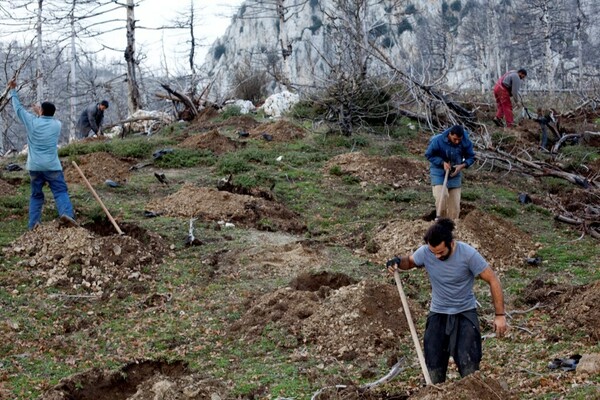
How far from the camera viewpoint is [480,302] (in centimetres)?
678

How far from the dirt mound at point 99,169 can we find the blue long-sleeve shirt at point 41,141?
327 cm

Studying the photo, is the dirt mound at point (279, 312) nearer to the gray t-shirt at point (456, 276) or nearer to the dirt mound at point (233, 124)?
the gray t-shirt at point (456, 276)

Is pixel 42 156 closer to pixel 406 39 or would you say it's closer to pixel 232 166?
pixel 232 166

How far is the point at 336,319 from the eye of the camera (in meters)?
5.99

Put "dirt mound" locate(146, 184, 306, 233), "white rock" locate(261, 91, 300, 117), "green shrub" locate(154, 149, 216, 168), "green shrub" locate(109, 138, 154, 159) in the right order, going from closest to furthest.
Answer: "dirt mound" locate(146, 184, 306, 233) → "green shrub" locate(154, 149, 216, 168) → "green shrub" locate(109, 138, 154, 159) → "white rock" locate(261, 91, 300, 117)

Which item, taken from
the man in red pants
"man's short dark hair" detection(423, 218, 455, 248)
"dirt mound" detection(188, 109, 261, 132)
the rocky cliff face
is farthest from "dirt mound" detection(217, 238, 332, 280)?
"dirt mound" detection(188, 109, 261, 132)

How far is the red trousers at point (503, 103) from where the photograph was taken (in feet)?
47.9

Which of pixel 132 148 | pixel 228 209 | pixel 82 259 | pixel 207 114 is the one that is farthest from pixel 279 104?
pixel 82 259

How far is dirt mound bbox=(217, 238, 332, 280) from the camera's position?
765 cm

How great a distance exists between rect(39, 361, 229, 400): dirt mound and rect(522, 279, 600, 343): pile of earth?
9.27 feet

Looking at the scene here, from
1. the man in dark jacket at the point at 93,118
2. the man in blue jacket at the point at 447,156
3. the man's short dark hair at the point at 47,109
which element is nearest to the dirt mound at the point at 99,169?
the man in dark jacket at the point at 93,118

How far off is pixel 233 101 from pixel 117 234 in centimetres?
1240

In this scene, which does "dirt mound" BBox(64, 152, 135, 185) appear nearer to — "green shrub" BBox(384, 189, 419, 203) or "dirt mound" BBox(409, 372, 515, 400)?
"green shrub" BBox(384, 189, 419, 203)

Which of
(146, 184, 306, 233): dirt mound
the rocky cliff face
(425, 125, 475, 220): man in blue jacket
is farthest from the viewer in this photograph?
the rocky cliff face
